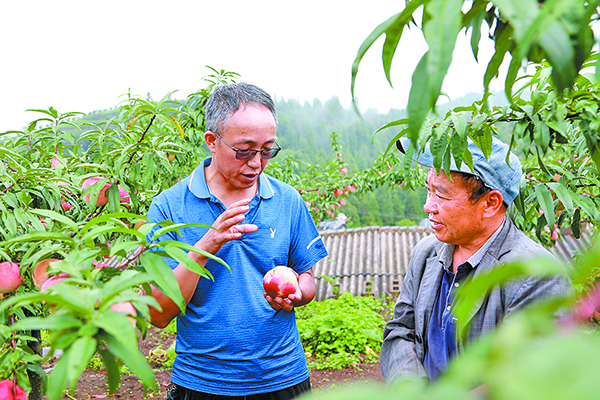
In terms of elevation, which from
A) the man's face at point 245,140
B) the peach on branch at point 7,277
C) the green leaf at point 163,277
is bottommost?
the peach on branch at point 7,277

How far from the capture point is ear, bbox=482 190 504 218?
141 centimetres

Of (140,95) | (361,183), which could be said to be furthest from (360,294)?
(140,95)

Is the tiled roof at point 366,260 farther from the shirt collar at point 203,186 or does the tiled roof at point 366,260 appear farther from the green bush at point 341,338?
the shirt collar at point 203,186

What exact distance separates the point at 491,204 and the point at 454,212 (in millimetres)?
133

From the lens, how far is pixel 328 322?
5.32m

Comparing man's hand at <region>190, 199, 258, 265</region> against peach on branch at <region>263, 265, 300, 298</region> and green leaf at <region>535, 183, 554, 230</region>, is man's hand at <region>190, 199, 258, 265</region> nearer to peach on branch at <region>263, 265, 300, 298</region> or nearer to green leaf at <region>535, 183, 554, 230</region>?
peach on branch at <region>263, 265, 300, 298</region>

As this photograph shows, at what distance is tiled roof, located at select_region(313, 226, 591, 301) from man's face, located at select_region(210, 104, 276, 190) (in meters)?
5.55

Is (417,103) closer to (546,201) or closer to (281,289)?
(546,201)

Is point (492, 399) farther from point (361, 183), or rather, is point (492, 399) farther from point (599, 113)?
point (361, 183)

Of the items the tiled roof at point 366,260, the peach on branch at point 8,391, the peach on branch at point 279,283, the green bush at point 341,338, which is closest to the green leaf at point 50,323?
the peach on branch at point 8,391

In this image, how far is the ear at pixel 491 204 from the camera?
1411 millimetres

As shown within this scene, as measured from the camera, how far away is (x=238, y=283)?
5.05ft

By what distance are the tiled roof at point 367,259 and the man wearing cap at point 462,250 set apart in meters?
5.53

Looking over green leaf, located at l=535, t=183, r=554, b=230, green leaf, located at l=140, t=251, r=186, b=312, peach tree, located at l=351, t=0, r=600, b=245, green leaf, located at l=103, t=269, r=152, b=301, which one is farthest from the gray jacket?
green leaf, located at l=103, t=269, r=152, b=301
